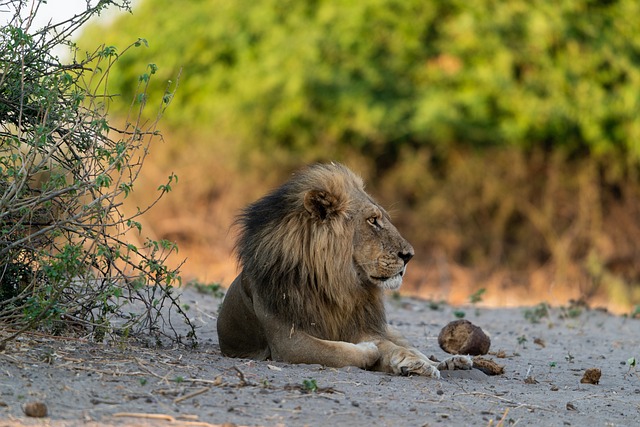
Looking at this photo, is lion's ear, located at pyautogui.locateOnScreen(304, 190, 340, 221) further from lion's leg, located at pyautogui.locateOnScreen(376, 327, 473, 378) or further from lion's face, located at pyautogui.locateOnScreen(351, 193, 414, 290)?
lion's leg, located at pyautogui.locateOnScreen(376, 327, 473, 378)

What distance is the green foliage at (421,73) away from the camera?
47.9 feet

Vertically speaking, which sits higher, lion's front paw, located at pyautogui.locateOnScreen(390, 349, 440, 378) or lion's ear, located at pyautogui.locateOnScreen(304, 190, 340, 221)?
lion's ear, located at pyautogui.locateOnScreen(304, 190, 340, 221)

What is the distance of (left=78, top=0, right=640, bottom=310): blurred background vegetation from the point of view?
48.1ft

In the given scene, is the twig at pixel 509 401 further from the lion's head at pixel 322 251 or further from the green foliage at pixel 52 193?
the green foliage at pixel 52 193

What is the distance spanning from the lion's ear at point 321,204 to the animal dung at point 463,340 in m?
1.42

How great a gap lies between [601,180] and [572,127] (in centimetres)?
136

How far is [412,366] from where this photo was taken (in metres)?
5.29

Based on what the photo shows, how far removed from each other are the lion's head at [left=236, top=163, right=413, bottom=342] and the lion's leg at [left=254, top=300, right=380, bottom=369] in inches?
4.0

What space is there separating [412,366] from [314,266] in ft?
2.55

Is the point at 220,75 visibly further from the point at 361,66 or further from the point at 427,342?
the point at 427,342

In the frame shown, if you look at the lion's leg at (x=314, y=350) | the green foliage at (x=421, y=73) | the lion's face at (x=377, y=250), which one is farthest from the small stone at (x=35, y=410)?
the green foliage at (x=421, y=73)

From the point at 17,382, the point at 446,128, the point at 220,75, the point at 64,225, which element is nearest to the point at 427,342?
the point at 64,225

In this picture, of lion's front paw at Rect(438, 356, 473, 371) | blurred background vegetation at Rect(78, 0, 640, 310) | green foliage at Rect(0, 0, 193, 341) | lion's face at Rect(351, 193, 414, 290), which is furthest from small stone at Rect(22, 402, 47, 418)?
blurred background vegetation at Rect(78, 0, 640, 310)

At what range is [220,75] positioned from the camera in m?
15.9
